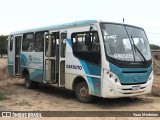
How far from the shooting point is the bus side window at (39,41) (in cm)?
1417

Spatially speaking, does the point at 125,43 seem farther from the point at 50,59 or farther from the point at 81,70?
the point at 50,59

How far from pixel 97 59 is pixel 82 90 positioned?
1538 millimetres

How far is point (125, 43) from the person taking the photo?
10891 mm

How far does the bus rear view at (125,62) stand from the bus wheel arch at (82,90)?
1139 millimetres

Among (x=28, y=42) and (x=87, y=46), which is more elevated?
(x=28, y=42)

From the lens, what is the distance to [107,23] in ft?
35.4

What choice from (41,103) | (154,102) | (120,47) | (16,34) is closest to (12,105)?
(41,103)

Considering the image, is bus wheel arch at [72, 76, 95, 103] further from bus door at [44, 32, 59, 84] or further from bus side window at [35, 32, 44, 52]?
bus side window at [35, 32, 44, 52]

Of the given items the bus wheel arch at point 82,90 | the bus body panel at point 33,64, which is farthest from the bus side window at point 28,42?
the bus wheel arch at point 82,90

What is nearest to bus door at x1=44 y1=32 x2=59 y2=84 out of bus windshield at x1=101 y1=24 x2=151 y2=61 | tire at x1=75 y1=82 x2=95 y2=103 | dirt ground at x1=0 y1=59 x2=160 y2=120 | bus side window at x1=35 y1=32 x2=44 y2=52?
bus side window at x1=35 y1=32 x2=44 y2=52

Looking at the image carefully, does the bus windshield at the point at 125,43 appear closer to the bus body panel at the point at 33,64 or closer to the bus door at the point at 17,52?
the bus body panel at the point at 33,64

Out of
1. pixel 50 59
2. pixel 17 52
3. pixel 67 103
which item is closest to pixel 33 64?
pixel 50 59

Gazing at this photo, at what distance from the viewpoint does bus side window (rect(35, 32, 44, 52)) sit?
14172 millimetres

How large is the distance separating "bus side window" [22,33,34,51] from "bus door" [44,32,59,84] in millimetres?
1672
